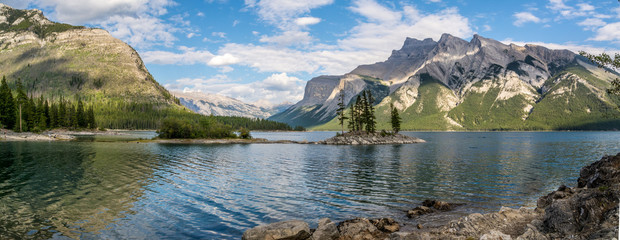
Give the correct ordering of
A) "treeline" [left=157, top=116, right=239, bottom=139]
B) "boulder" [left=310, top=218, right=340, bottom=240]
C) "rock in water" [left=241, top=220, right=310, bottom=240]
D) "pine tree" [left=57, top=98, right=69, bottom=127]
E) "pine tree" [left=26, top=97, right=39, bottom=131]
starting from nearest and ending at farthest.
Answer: "rock in water" [left=241, top=220, right=310, bottom=240] → "boulder" [left=310, top=218, right=340, bottom=240] → "pine tree" [left=26, top=97, right=39, bottom=131] → "treeline" [left=157, top=116, right=239, bottom=139] → "pine tree" [left=57, top=98, right=69, bottom=127]

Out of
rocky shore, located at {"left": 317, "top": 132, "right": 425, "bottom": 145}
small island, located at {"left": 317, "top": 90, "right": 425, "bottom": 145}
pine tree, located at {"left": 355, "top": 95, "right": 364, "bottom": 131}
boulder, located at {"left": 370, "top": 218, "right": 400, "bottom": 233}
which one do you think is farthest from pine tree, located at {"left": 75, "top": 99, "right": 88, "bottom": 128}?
boulder, located at {"left": 370, "top": 218, "right": 400, "bottom": 233}

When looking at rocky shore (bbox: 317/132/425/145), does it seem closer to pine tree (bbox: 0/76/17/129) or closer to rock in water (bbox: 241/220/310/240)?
rock in water (bbox: 241/220/310/240)

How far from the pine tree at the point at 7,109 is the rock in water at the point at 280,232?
168 meters

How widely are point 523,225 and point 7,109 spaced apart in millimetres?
182378

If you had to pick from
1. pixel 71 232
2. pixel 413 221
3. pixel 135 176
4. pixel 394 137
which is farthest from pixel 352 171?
pixel 394 137

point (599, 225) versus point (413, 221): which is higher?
point (599, 225)

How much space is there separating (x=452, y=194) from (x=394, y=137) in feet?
370

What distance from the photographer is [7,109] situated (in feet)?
443

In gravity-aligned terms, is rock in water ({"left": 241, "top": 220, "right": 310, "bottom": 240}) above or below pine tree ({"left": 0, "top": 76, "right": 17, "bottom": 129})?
below

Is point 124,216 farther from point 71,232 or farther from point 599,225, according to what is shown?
point 599,225

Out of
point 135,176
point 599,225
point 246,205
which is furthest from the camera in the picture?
point 135,176

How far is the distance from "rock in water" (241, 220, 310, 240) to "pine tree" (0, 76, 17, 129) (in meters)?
168

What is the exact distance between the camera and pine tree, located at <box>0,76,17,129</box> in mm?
133575

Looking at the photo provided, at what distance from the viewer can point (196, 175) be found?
49031 mm
